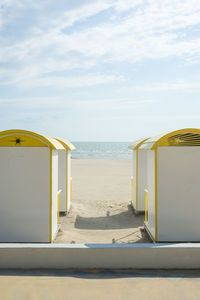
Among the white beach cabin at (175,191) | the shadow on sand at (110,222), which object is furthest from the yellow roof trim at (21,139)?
the shadow on sand at (110,222)

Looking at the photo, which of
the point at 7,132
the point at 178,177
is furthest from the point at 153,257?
the point at 7,132

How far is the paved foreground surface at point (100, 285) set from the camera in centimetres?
396

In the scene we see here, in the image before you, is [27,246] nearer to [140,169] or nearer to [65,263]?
[65,263]

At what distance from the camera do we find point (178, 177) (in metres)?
6.00

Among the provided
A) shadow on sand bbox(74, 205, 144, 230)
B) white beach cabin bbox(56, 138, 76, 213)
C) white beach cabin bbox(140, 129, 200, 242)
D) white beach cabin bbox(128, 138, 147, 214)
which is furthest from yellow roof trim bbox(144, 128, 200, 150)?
white beach cabin bbox(56, 138, 76, 213)

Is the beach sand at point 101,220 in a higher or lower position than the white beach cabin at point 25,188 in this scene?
lower

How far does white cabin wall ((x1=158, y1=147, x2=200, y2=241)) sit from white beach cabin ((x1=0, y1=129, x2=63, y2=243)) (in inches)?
92.2

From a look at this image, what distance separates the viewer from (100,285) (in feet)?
13.9

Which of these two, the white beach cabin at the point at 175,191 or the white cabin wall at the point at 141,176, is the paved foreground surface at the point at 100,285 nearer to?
the white beach cabin at the point at 175,191

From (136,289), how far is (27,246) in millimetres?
1925

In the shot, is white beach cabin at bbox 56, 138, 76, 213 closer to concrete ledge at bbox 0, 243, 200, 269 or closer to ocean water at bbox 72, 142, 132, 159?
concrete ledge at bbox 0, 243, 200, 269

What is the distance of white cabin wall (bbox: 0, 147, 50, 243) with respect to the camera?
601 cm

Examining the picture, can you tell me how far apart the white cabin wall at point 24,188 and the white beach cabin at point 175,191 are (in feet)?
7.66

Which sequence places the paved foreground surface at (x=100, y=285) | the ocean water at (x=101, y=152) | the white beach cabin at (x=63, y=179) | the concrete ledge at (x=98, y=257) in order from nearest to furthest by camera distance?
the paved foreground surface at (x=100, y=285) < the concrete ledge at (x=98, y=257) < the white beach cabin at (x=63, y=179) < the ocean water at (x=101, y=152)
